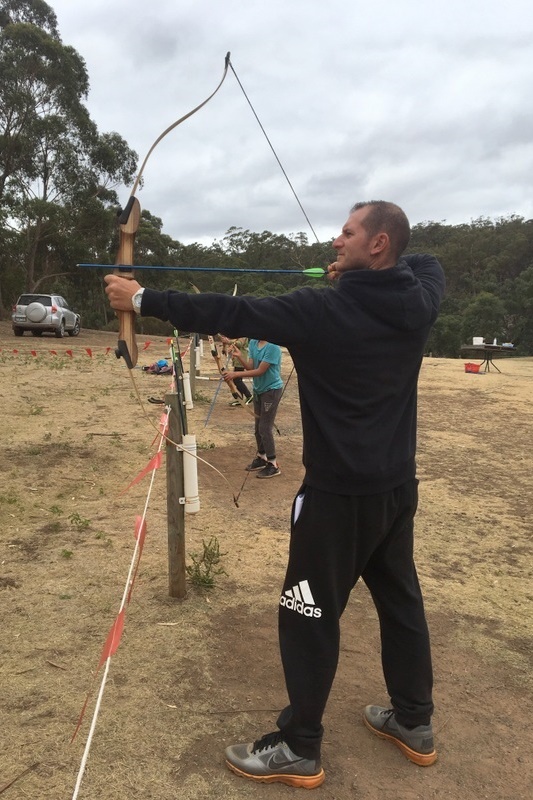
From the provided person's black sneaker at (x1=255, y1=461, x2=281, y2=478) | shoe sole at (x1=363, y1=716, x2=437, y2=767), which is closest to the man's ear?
shoe sole at (x1=363, y1=716, x2=437, y2=767)

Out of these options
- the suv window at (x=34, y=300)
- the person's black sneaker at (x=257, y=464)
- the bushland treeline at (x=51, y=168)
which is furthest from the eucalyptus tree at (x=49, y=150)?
the person's black sneaker at (x=257, y=464)

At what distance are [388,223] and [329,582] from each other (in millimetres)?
1251

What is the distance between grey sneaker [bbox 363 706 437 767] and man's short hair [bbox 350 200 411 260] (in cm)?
184

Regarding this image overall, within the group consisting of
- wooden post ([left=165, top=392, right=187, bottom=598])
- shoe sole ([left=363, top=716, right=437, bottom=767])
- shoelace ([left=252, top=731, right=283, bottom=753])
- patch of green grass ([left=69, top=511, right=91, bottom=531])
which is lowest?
shoe sole ([left=363, top=716, right=437, bottom=767])

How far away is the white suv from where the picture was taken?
851 inches

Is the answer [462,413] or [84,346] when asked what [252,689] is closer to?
[462,413]

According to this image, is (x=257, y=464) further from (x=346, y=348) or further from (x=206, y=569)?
(x=346, y=348)

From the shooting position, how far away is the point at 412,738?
239cm

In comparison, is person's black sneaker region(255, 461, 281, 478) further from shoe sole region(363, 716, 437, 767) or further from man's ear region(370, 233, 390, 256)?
man's ear region(370, 233, 390, 256)

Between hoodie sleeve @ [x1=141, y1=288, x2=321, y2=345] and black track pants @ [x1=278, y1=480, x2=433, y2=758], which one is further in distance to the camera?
black track pants @ [x1=278, y1=480, x2=433, y2=758]

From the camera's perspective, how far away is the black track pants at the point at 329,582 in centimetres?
210

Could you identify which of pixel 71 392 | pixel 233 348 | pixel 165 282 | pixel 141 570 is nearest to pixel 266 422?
pixel 233 348

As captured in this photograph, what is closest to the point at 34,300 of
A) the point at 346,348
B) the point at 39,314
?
the point at 39,314

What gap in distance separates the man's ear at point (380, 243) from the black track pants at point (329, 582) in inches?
33.0
